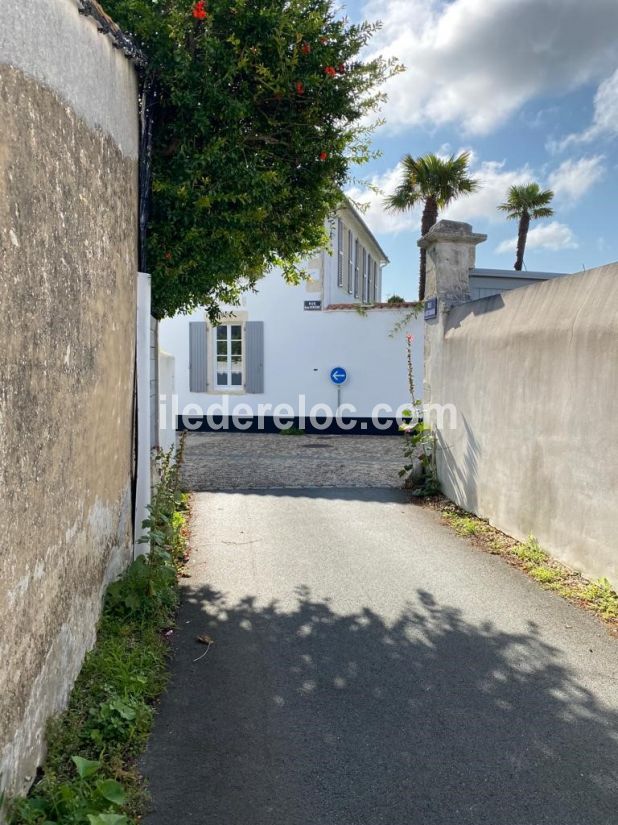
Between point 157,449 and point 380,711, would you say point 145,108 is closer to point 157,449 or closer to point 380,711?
point 157,449

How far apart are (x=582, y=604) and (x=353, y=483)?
196 inches

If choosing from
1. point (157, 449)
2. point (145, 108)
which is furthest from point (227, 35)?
point (157, 449)

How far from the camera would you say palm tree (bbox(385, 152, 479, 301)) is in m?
18.4

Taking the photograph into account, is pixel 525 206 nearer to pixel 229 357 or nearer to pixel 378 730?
pixel 229 357

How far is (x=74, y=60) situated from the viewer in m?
3.07

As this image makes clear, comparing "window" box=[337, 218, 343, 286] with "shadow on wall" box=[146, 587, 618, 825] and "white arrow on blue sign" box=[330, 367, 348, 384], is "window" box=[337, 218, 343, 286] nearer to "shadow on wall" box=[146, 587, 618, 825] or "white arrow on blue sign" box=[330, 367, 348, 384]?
"white arrow on blue sign" box=[330, 367, 348, 384]

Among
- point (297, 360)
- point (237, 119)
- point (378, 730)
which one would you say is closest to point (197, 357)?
point (297, 360)

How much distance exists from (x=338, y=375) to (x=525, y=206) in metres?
14.0

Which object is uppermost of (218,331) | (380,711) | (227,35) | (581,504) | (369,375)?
(227,35)

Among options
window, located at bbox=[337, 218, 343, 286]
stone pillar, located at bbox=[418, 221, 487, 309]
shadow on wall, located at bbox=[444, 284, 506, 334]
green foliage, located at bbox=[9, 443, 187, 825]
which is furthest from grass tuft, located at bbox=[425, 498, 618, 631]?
window, located at bbox=[337, 218, 343, 286]

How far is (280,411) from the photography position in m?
15.5

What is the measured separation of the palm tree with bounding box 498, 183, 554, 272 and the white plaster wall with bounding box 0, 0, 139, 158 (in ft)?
73.8

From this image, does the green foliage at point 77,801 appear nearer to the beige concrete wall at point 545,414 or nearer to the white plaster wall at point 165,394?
the beige concrete wall at point 545,414

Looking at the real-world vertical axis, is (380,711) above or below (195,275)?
below
